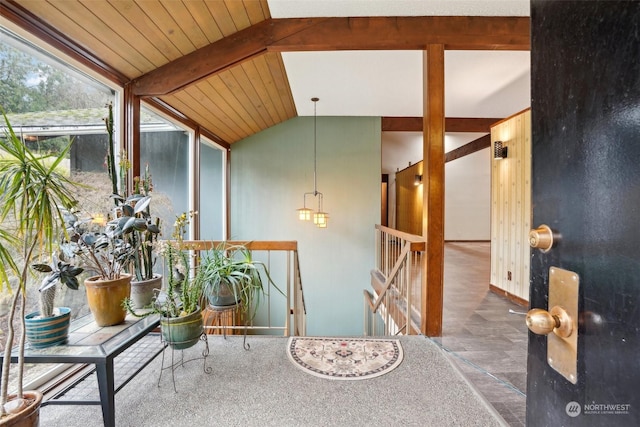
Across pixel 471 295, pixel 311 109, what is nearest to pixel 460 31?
pixel 311 109

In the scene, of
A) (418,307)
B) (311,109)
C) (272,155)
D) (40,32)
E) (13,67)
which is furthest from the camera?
(272,155)

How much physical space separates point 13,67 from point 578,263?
2.82m

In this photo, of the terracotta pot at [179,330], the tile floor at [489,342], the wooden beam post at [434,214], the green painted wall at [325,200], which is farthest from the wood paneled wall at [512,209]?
the terracotta pot at [179,330]

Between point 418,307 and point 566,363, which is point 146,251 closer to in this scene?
point 566,363

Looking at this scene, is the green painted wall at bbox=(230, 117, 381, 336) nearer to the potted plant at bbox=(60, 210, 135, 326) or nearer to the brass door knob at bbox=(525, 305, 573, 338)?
the potted plant at bbox=(60, 210, 135, 326)

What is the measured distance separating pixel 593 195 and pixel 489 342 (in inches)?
95.9

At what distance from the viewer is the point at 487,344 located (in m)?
2.38

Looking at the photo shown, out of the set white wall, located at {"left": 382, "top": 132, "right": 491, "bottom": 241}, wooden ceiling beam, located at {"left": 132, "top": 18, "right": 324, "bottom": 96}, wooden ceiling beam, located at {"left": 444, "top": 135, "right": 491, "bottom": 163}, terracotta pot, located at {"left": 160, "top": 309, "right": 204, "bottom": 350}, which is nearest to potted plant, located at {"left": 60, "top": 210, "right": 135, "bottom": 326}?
terracotta pot, located at {"left": 160, "top": 309, "right": 204, "bottom": 350}

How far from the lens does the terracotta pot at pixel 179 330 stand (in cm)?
170

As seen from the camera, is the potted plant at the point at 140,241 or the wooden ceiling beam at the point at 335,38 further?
the wooden ceiling beam at the point at 335,38

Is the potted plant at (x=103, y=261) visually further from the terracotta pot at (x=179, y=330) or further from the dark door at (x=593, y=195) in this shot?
the dark door at (x=593, y=195)

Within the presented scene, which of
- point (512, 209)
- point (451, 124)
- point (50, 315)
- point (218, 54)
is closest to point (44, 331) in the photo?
point (50, 315)

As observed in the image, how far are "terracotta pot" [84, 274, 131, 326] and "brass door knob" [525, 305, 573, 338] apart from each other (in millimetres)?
2146

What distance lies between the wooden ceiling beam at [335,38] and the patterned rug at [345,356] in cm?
271
